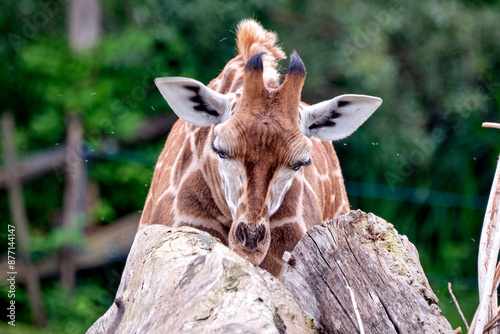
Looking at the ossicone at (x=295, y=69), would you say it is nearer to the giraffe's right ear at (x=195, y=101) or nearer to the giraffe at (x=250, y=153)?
the giraffe at (x=250, y=153)

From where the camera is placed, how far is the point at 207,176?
4457mm

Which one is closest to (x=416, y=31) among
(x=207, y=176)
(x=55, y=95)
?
(x=55, y=95)

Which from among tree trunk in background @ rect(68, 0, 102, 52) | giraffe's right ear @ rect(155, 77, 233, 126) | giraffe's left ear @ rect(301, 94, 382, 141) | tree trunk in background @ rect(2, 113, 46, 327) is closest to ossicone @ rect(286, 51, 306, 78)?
giraffe's left ear @ rect(301, 94, 382, 141)

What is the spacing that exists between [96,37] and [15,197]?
236 centimetres

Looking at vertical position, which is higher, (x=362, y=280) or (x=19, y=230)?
(x=362, y=280)

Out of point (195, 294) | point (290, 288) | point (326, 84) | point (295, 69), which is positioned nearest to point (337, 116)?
point (295, 69)

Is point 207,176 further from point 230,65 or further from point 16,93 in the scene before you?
point 16,93

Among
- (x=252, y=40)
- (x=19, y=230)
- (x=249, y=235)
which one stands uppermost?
(x=252, y=40)

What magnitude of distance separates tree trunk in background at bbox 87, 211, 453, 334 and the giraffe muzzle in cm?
93

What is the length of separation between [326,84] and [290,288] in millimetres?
7751

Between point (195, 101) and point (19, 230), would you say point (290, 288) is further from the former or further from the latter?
point (19, 230)

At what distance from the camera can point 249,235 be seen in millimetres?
3637

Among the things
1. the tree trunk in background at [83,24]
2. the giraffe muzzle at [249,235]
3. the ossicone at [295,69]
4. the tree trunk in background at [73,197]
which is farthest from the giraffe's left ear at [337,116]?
the tree trunk in background at [83,24]

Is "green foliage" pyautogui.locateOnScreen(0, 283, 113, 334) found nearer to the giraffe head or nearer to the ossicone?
the giraffe head
